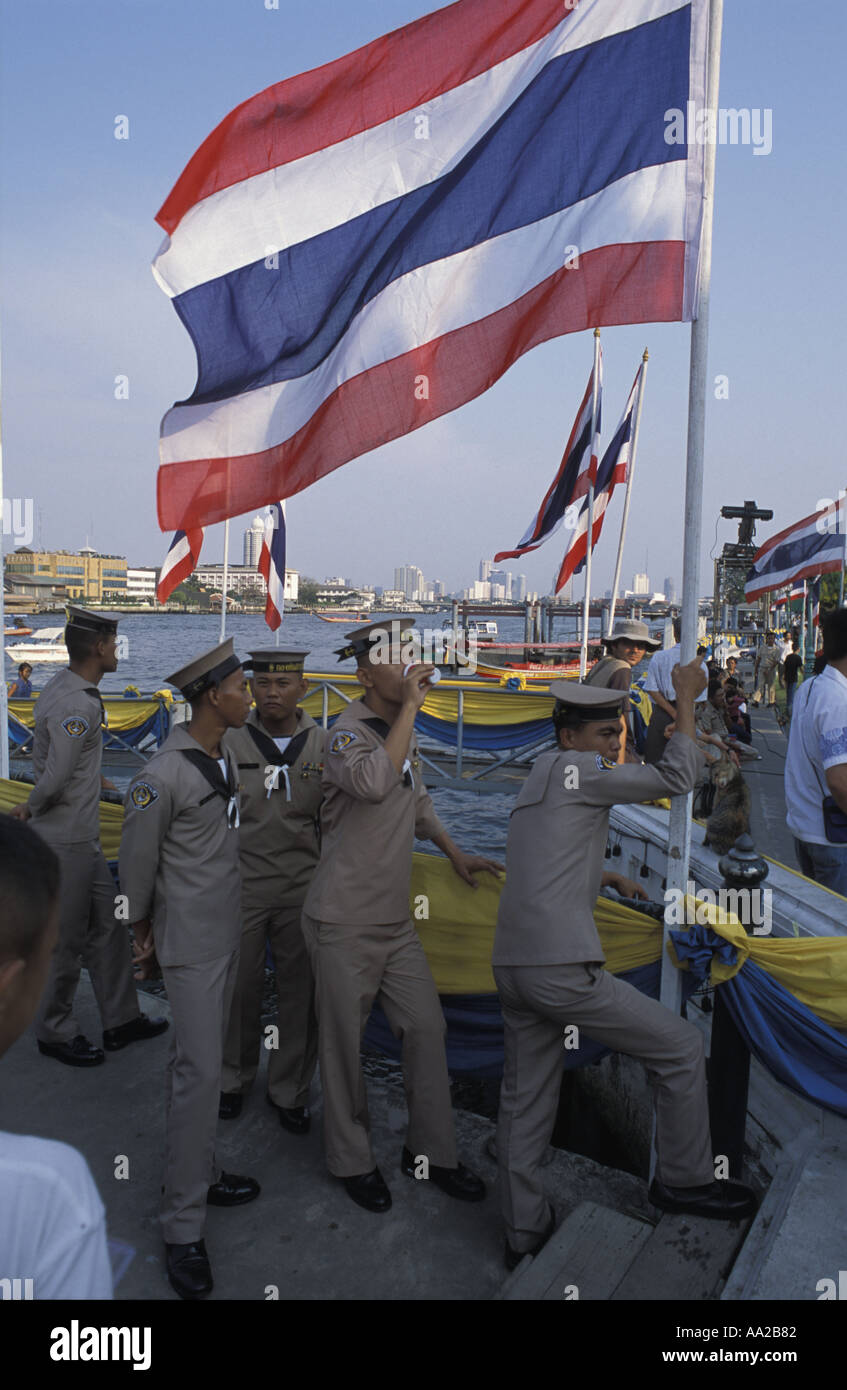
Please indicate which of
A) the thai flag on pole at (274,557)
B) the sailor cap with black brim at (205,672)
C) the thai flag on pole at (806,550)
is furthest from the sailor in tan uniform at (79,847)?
the thai flag on pole at (806,550)

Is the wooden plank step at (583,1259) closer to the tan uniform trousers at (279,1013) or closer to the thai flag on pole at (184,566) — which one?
the tan uniform trousers at (279,1013)

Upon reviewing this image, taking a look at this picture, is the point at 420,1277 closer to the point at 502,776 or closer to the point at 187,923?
the point at 187,923

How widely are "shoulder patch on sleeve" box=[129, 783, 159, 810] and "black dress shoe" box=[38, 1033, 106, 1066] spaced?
1.88 meters

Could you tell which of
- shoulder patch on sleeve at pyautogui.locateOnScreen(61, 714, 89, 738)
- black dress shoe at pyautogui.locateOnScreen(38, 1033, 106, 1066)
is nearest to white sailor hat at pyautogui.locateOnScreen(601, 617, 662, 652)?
shoulder patch on sleeve at pyautogui.locateOnScreen(61, 714, 89, 738)

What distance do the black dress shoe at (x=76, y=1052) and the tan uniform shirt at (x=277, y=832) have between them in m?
1.29

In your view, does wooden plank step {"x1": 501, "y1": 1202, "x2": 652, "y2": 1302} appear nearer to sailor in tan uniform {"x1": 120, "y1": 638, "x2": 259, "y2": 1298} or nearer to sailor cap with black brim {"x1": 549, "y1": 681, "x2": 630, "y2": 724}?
sailor in tan uniform {"x1": 120, "y1": 638, "x2": 259, "y2": 1298}

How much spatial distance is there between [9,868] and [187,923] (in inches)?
89.5

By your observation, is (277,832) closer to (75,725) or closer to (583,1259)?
(75,725)

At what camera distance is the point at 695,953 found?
315cm

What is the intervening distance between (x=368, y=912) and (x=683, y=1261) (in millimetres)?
1529

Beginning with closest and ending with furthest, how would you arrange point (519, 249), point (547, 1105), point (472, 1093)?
point (547, 1105) < point (519, 249) < point (472, 1093)

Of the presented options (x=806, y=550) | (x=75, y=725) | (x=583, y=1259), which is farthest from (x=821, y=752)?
(x=806, y=550)

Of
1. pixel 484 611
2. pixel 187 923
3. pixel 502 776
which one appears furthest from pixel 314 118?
pixel 484 611

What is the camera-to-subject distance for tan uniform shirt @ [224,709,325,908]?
3992 millimetres
